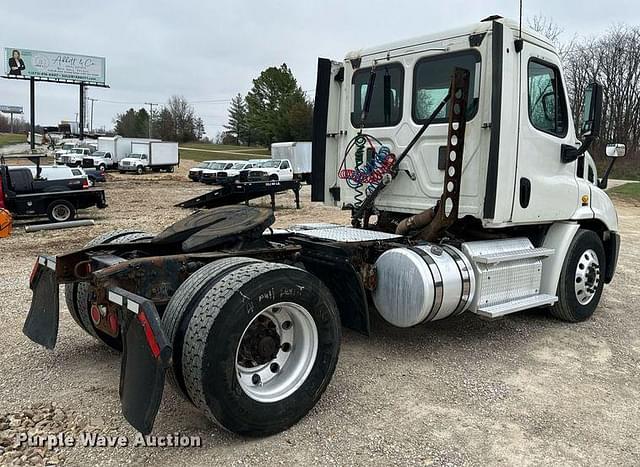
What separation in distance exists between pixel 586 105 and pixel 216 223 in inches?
144

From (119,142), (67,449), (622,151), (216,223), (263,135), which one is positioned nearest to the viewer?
(67,449)

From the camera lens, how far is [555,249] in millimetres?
5582

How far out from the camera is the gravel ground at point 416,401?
325cm

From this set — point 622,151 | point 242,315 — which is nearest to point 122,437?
point 242,315

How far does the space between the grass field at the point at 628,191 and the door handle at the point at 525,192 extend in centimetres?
2111

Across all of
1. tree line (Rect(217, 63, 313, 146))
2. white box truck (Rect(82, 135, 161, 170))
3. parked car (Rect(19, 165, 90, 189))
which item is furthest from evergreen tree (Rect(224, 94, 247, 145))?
parked car (Rect(19, 165, 90, 189))

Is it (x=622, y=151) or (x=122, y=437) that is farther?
(x=622, y=151)

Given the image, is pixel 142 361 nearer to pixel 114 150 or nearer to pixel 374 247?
pixel 374 247

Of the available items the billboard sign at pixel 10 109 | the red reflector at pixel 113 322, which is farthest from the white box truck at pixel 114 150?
the billboard sign at pixel 10 109

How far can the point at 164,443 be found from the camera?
3.30m

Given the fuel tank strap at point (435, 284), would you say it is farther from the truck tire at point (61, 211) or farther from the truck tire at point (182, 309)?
the truck tire at point (61, 211)

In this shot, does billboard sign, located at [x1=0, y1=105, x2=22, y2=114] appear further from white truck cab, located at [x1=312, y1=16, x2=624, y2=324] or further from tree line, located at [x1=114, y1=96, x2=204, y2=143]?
Answer: white truck cab, located at [x1=312, y1=16, x2=624, y2=324]

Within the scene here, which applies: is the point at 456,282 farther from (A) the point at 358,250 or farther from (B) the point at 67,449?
(B) the point at 67,449

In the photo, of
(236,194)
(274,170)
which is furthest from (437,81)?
(274,170)
